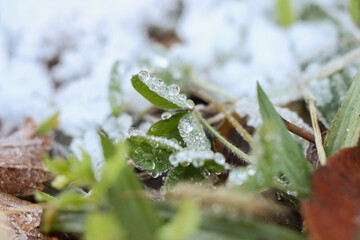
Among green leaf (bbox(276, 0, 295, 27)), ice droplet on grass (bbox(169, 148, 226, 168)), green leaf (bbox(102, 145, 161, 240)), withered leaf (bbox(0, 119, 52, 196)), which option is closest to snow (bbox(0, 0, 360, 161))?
green leaf (bbox(276, 0, 295, 27))

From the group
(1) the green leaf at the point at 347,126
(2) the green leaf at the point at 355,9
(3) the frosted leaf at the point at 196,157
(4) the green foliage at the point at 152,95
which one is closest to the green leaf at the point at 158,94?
(4) the green foliage at the point at 152,95

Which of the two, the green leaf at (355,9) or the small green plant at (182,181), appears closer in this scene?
the small green plant at (182,181)

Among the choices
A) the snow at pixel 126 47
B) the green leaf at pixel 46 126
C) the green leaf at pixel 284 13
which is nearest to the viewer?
the green leaf at pixel 46 126

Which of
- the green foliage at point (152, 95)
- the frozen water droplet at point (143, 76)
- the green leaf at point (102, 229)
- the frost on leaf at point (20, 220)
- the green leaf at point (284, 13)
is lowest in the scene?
the frost on leaf at point (20, 220)

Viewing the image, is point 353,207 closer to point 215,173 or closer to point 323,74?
point 215,173

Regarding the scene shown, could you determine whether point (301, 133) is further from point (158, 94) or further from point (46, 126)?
point (46, 126)

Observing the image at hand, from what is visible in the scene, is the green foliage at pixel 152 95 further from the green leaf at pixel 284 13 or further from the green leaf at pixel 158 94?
the green leaf at pixel 284 13

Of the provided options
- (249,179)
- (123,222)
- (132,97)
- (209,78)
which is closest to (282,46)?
(209,78)

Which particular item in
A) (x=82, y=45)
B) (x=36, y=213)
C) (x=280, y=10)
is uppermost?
(x=280, y=10)
